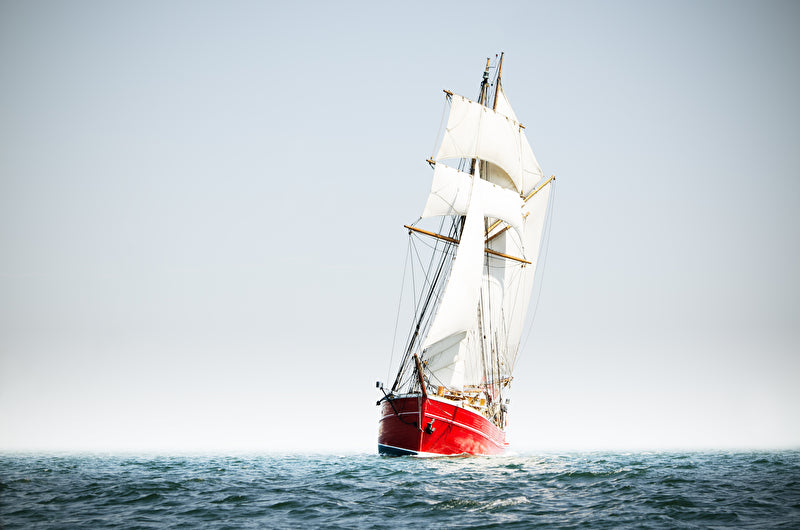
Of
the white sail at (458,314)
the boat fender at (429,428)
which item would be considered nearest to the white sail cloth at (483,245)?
the white sail at (458,314)

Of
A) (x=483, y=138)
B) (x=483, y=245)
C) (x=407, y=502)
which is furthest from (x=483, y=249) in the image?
(x=407, y=502)

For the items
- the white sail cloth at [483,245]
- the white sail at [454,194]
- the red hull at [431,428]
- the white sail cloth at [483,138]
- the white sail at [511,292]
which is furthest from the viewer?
the white sail at [511,292]

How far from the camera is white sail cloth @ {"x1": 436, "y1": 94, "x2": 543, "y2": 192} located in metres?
44.2

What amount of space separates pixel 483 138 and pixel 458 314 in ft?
57.2

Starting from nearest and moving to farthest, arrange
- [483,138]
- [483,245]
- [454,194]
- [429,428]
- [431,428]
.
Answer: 1. [429,428]
2. [431,428]
3. [483,245]
4. [454,194]
5. [483,138]

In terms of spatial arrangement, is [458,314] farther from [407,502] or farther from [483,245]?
[407,502]

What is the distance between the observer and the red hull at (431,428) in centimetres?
3009

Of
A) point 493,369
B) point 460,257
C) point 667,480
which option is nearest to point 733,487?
point 667,480

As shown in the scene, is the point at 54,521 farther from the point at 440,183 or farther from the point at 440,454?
the point at 440,183

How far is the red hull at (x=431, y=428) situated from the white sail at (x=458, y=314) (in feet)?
14.3

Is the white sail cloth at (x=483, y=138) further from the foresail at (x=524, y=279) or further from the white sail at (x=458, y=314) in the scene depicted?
the white sail at (x=458, y=314)

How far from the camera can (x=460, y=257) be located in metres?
36.0

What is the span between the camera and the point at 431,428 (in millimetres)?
29938

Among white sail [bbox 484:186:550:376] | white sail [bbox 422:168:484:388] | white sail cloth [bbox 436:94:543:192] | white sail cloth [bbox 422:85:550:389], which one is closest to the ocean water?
white sail [bbox 422:168:484:388]
